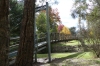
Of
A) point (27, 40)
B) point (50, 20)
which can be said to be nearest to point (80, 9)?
point (27, 40)

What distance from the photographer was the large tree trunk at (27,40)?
220 inches

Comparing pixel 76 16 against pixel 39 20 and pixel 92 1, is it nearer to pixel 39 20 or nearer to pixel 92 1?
pixel 92 1

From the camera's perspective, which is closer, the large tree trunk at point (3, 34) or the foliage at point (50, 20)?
the large tree trunk at point (3, 34)

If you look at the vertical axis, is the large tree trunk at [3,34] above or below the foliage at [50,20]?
below

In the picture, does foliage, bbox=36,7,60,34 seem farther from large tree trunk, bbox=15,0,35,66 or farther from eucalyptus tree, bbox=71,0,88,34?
large tree trunk, bbox=15,0,35,66

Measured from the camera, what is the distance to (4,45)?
3.73 meters

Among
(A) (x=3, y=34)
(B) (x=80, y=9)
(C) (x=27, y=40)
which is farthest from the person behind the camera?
(B) (x=80, y=9)

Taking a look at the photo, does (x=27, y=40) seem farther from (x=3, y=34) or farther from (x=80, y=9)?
(x=80, y=9)

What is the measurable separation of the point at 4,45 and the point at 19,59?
1.94 m

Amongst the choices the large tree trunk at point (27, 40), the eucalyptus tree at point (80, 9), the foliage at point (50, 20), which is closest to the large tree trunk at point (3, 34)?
the large tree trunk at point (27, 40)

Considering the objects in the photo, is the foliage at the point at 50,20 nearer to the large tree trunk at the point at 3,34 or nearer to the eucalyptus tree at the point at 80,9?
the eucalyptus tree at the point at 80,9

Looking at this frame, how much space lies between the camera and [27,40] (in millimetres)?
5637

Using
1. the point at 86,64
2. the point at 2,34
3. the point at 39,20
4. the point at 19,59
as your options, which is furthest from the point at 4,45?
the point at 39,20

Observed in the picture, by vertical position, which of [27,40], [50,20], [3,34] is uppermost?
[50,20]
